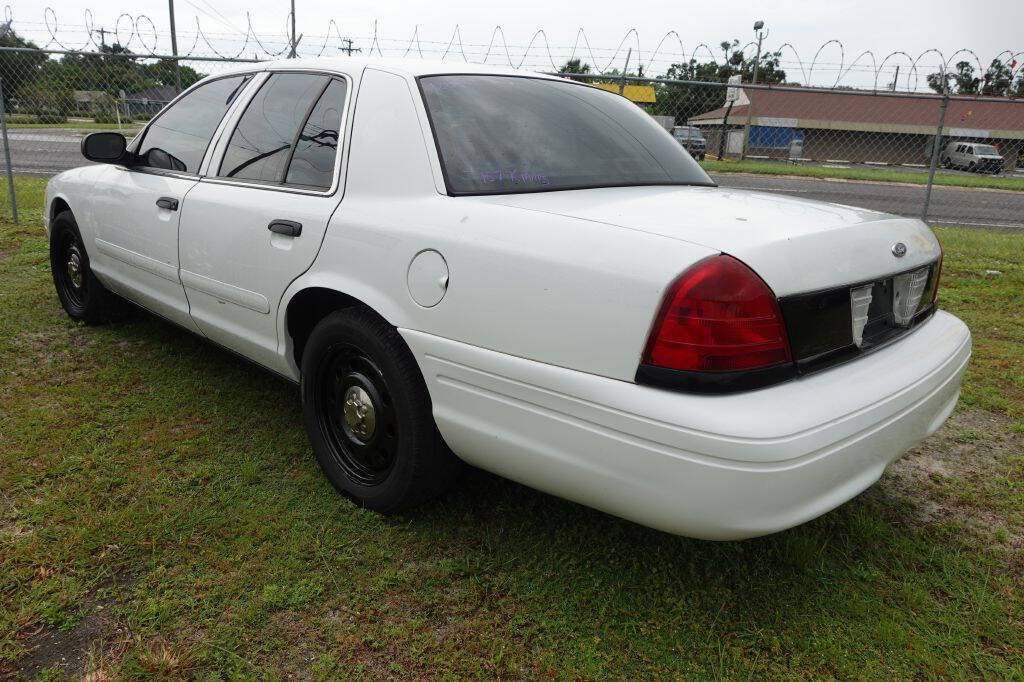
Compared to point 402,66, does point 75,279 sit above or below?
below

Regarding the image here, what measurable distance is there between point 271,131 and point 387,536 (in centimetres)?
170

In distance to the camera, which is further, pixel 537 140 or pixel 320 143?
pixel 320 143

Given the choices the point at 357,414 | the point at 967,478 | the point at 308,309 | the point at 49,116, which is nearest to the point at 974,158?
the point at 49,116

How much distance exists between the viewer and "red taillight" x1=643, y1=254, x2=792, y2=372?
1719 mm

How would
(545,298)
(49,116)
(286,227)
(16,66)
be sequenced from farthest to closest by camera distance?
1. (49,116)
2. (16,66)
3. (286,227)
4. (545,298)

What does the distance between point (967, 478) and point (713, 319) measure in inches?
78.8

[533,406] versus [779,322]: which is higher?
[779,322]

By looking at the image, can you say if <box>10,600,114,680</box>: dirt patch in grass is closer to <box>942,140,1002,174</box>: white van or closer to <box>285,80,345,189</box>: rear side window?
<box>285,80,345,189</box>: rear side window

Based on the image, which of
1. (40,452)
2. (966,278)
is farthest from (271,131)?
(966,278)

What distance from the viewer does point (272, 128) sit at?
3012mm

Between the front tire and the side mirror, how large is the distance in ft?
6.28

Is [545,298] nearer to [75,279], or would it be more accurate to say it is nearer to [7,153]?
[75,279]

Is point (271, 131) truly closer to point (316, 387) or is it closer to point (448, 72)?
point (448, 72)

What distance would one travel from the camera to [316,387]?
2.71m
